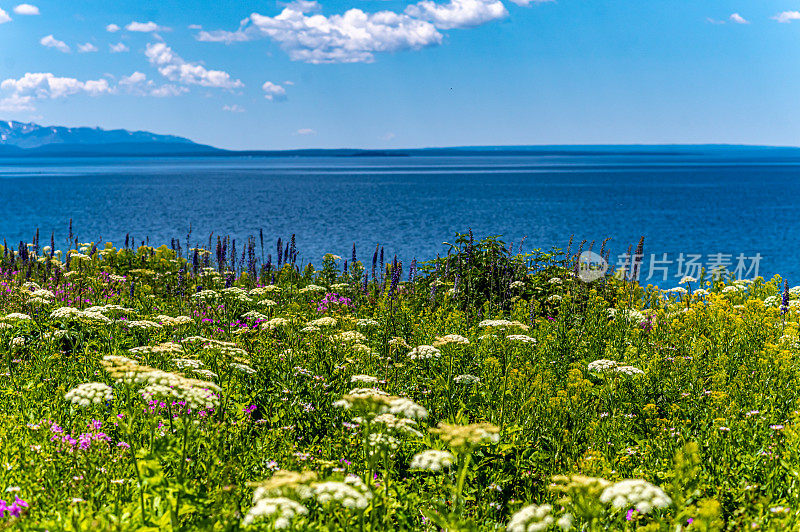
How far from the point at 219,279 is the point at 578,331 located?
7416 mm

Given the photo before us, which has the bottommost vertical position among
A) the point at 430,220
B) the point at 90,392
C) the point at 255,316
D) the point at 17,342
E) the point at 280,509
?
the point at 430,220

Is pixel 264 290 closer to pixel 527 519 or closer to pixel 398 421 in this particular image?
pixel 398 421

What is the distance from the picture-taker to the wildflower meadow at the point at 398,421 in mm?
4160

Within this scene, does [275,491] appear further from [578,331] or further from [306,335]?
[578,331]

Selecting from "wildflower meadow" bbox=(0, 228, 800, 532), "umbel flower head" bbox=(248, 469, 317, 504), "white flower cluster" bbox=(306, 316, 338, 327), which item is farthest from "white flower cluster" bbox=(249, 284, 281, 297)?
"umbel flower head" bbox=(248, 469, 317, 504)

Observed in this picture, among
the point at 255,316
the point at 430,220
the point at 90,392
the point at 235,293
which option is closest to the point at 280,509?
the point at 90,392

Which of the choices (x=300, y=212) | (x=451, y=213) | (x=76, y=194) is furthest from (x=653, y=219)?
(x=76, y=194)

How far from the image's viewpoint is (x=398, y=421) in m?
4.61

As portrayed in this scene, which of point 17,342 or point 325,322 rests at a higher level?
point 325,322

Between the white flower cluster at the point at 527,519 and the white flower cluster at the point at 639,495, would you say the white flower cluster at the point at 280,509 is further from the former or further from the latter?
the white flower cluster at the point at 639,495

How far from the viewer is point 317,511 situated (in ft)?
15.9

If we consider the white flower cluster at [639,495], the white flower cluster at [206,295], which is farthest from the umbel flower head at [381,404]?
the white flower cluster at [206,295]

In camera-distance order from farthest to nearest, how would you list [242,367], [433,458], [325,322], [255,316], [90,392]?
[255,316] < [325,322] < [242,367] < [90,392] < [433,458]

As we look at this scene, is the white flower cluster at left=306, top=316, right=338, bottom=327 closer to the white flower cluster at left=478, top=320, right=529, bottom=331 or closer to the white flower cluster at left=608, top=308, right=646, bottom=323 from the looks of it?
the white flower cluster at left=478, top=320, right=529, bottom=331
